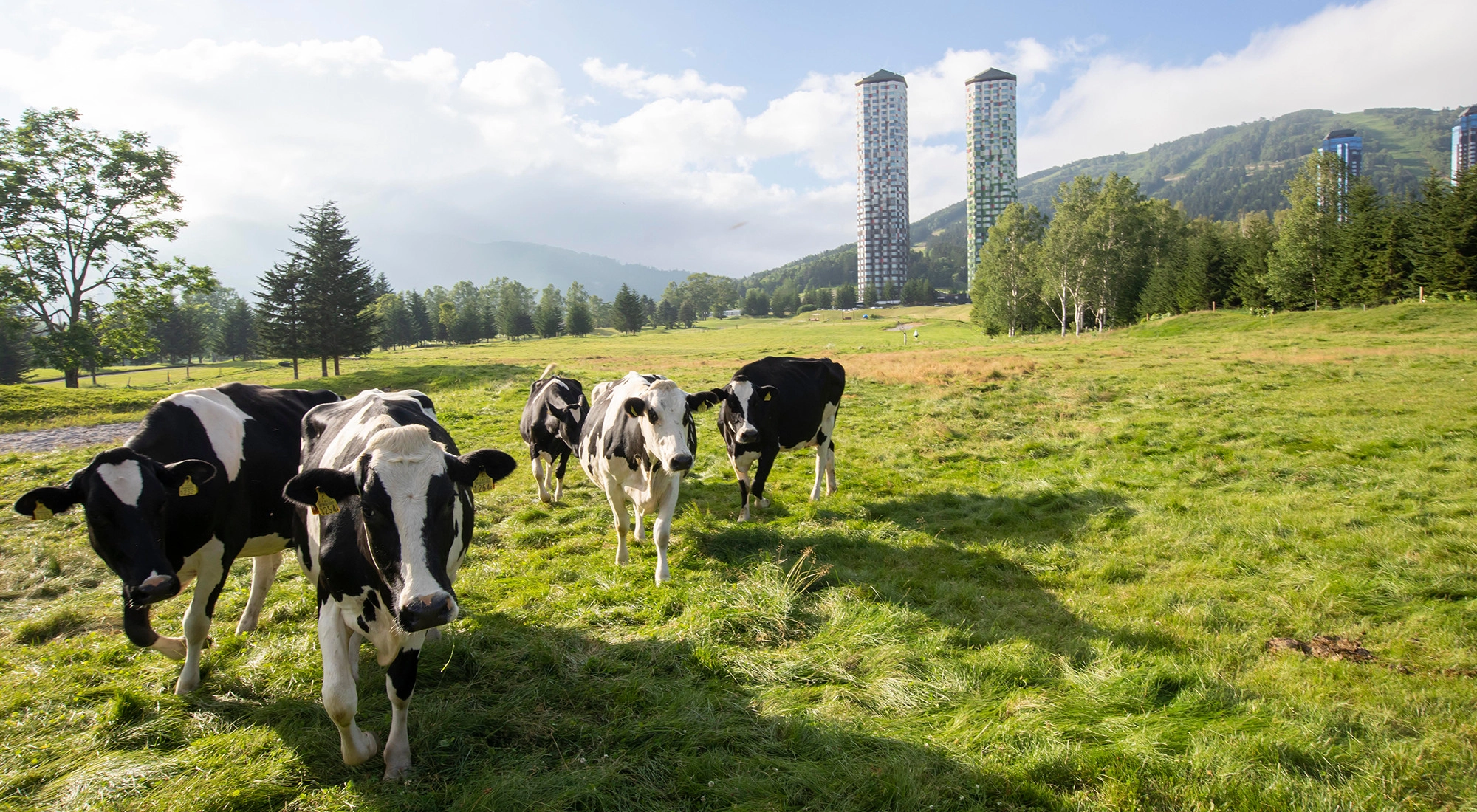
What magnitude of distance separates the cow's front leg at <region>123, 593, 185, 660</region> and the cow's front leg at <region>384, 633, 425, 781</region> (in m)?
2.02

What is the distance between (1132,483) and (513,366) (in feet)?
104

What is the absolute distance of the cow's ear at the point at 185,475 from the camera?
4551 millimetres

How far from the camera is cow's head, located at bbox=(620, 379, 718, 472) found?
6.96 meters

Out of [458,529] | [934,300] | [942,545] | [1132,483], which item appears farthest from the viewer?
[934,300]

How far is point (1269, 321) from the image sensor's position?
36.1 metres

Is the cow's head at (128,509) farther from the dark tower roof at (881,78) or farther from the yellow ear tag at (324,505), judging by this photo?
the dark tower roof at (881,78)

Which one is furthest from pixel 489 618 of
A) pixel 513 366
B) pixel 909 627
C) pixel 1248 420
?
pixel 513 366

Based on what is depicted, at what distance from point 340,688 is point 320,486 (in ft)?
3.85

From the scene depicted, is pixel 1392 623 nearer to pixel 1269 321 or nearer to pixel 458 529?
pixel 458 529

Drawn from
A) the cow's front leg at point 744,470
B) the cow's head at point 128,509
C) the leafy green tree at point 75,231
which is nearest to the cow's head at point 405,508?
the cow's head at point 128,509

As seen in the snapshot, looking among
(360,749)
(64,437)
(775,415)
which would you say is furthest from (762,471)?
(64,437)

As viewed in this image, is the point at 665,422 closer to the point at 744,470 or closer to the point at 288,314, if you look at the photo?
the point at 744,470

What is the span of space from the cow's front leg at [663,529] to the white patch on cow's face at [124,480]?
421cm

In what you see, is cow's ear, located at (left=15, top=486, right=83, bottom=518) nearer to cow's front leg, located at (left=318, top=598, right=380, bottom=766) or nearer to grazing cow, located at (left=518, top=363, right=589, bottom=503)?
cow's front leg, located at (left=318, top=598, right=380, bottom=766)
